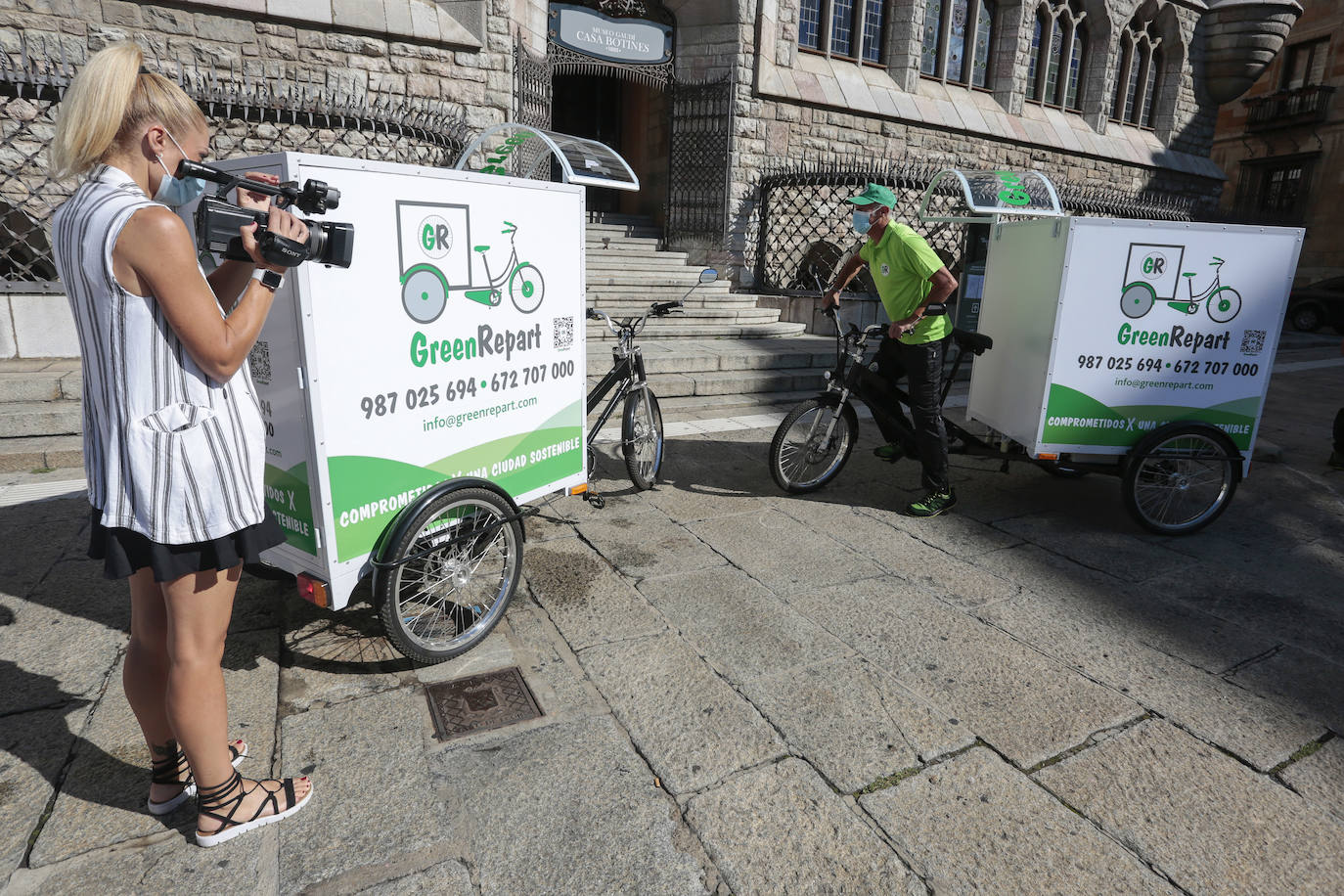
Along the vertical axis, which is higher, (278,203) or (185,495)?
(278,203)

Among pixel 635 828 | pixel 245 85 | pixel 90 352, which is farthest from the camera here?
pixel 245 85

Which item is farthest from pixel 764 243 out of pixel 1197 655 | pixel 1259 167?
pixel 1259 167

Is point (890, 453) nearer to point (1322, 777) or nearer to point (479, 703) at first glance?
point (1322, 777)

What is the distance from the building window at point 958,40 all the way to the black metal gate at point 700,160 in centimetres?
605

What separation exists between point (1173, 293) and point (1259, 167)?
107 feet

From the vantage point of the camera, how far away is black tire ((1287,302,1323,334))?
20.5 meters

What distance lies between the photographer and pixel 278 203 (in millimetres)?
2146

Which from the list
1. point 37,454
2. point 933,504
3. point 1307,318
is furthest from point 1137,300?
point 1307,318

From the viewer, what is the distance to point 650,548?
4578mm

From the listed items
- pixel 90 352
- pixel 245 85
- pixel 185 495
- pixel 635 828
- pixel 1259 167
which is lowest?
pixel 635 828

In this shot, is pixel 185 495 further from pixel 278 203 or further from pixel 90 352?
pixel 278 203

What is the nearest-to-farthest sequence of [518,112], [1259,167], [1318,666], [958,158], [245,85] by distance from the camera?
[1318,666] < [245,85] < [518,112] < [958,158] < [1259,167]

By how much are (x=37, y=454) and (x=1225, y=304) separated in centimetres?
844

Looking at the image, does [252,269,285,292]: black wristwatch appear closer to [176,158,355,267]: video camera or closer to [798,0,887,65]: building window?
[176,158,355,267]: video camera
